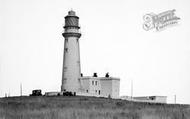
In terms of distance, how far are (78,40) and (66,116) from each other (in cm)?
3702

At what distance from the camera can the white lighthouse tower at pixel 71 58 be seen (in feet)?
171

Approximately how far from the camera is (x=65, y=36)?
53094 mm

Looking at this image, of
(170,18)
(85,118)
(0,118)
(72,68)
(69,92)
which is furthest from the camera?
(72,68)

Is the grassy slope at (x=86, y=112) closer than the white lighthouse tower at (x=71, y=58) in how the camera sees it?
Yes

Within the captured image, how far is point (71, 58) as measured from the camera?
52.1 metres

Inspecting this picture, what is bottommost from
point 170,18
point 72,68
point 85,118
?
point 85,118

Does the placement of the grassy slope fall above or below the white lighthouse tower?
below

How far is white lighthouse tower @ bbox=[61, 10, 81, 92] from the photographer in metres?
52.0

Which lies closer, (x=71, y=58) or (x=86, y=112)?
(x=86, y=112)

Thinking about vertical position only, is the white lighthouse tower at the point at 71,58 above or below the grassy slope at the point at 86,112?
above

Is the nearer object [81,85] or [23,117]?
[23,117]

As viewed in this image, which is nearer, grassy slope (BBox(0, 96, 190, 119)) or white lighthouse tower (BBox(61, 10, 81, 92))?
grassy slope (BBox(0, 96, 190, 119))

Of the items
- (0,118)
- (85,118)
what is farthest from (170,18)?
(0,118)

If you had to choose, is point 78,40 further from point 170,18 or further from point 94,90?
point 170,18
